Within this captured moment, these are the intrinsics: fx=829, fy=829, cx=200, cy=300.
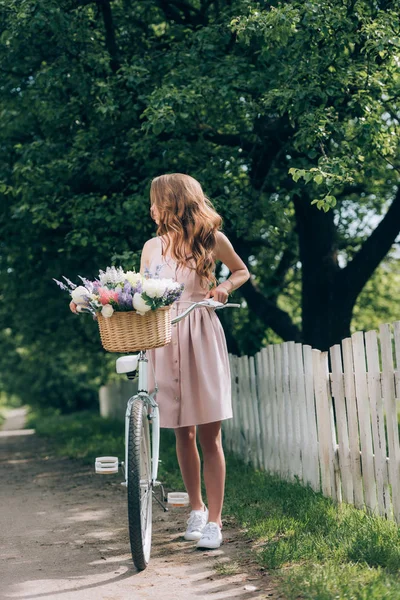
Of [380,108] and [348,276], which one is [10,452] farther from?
[380,108]

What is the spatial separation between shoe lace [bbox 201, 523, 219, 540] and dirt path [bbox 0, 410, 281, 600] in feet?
0.29

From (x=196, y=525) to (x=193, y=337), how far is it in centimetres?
115

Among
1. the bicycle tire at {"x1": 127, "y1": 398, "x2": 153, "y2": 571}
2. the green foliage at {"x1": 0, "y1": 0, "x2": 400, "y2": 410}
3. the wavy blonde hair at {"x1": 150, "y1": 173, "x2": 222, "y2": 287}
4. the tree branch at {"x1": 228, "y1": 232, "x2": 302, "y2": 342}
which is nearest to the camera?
the bicycle tire at {"x1": 127, "y1": 398, "x2": 153, "y2": 571}

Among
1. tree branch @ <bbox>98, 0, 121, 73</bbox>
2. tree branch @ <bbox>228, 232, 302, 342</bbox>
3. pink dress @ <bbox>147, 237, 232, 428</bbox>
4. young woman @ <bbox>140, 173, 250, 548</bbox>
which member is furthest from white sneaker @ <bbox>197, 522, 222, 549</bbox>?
tree branch @ <bbox>228, 232, 302, 342</bbox>

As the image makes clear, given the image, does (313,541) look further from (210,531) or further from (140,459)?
(140,459)

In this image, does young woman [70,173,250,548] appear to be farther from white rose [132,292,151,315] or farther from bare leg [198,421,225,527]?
white rose [132,292,151,315]

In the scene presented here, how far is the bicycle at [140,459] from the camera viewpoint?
Answer: 4.06m

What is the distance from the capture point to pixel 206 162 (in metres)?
8.62

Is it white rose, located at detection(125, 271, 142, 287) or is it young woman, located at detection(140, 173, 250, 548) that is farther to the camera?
young woman, located at detection(140, 173, 250, 548)

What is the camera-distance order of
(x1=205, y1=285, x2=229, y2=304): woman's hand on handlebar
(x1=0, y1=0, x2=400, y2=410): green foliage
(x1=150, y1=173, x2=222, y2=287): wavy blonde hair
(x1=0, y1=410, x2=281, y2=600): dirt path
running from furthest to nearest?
(x1=0, y1=0, x2=400, y2=410): green foliage < (x1=150, y1=173, x2=222, y2=287): wavy blonde hair < (x1=205, y1=285, x2=229, y2=304): woman's hand on handlebar < (x1=0, y1=410, x2=281, y2=600): dirt path

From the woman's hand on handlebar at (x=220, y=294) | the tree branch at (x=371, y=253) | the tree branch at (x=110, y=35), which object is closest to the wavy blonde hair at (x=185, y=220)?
the woman's hand on handlebar at (x=220, y=294)

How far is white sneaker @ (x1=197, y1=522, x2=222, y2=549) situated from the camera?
15.1ft

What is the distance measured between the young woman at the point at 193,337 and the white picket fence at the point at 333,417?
0.99 meters

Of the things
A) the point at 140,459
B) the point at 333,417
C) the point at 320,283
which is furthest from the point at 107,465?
the point at 320,283
